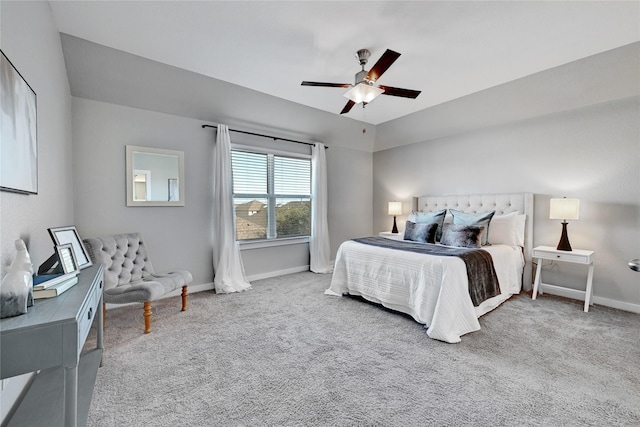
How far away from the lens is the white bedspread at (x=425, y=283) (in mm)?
2500

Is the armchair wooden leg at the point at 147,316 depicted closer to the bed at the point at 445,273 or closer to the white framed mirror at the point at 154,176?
the white framed mirror at the point at 154,176

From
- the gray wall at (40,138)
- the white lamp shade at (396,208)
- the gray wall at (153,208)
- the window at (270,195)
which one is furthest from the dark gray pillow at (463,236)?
the gray wall at (40,138)

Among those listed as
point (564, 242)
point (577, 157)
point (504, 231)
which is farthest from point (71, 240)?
point (577, 157)

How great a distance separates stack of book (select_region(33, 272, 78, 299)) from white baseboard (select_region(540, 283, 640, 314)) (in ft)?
16.4

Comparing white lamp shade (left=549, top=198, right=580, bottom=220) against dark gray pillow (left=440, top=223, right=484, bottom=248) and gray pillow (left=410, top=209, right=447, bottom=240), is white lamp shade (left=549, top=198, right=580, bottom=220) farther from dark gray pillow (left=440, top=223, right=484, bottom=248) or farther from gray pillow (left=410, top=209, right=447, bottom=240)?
gray pillow (left=410, top=209, right=447, bottom=240)

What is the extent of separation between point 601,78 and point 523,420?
354 cm

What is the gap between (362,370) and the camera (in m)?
2.02

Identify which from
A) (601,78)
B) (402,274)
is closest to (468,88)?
(601,78)

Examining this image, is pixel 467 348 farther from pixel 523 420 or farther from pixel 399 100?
pixel 399 100

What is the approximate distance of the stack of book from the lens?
1.29 meters

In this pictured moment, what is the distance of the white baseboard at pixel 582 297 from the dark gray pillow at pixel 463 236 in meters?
1.28

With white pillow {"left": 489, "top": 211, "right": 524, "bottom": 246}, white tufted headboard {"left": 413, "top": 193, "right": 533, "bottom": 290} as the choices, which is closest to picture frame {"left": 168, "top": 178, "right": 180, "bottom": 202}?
white tufted headboard {"left": 413, "top": 193, "right": 533, "bottom": 290}

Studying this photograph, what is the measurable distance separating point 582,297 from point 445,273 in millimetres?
2361

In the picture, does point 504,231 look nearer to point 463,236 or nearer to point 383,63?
point 463,236
